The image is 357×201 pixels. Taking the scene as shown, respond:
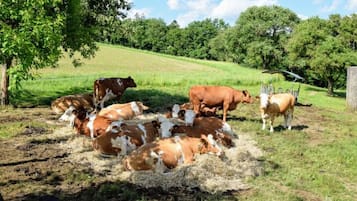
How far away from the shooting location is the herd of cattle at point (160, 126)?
31.1 feet

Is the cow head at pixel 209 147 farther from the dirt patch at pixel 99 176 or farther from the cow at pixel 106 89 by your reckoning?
the cow at pixel 106 89

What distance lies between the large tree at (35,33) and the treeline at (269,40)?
312 cm

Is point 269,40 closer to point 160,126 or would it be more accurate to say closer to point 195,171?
point 160,126

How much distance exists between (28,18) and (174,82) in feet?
53.4

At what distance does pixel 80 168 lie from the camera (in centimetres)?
940

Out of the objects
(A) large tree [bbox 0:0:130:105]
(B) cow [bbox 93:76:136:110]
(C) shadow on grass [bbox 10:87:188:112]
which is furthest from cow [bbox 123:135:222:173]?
(B) cow [bbox 93:76:136:110]

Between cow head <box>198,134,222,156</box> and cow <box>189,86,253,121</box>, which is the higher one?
cow <box>189,86,253,121</box>

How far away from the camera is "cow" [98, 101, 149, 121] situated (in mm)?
14125

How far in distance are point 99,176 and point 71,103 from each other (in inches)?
329

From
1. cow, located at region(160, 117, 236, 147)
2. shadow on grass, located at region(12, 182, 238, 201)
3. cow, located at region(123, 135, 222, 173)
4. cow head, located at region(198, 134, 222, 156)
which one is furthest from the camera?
cow, located at region(160, 117, 236, 147)

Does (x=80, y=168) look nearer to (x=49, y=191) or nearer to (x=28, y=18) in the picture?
(x=49, y=191)

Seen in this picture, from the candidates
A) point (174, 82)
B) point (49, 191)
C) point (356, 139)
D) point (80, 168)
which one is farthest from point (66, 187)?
point (174, 82)

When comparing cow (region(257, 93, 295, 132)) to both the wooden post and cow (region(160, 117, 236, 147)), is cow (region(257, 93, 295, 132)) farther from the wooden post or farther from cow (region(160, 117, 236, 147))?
the wooden post

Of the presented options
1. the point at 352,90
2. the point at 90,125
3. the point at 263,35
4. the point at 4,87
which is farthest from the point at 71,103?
the point at 263,35
